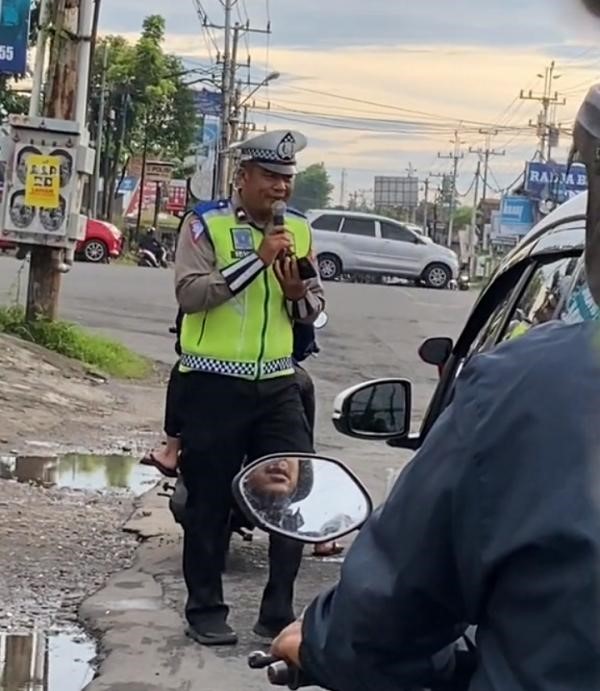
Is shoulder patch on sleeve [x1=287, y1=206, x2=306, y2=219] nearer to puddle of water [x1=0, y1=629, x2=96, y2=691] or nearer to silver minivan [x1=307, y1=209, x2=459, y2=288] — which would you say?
puddle of water [x1=0, y1=629, x2=96, y2=691]

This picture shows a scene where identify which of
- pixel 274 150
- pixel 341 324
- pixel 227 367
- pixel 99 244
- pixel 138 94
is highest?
pixel 138 94

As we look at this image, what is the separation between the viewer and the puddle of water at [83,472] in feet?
27.7

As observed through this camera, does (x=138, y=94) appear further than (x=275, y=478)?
Yes

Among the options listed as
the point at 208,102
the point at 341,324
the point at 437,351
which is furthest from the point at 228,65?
the point at 437,351

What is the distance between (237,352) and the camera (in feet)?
17.1

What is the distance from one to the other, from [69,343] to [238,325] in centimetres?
844

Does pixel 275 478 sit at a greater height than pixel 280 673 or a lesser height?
greater

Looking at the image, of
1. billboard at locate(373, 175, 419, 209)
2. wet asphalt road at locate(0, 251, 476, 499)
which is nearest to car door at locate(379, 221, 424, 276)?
wet asphalt road at locate(0, 251, 476, 499)

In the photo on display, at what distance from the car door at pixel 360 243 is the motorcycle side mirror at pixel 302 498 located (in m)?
31.6

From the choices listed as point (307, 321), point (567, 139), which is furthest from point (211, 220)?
point (567, 139)

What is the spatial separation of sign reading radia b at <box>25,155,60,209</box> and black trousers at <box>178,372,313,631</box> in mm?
7772

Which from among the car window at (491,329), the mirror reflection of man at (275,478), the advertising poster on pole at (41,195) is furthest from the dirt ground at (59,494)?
the mirror reflection of man at (275,478)

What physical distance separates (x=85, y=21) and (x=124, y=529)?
6.85 meters

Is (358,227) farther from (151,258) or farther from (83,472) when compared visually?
(83,472)
